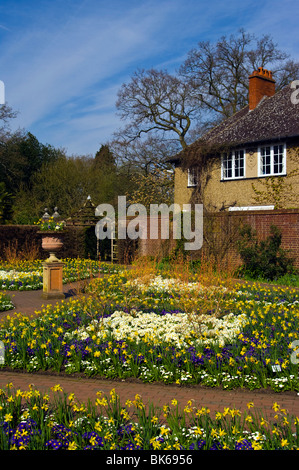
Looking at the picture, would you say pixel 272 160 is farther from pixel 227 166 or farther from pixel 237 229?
pixel 237 229

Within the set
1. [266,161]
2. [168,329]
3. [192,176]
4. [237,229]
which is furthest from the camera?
[192,176]

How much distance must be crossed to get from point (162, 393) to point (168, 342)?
4.40 feet

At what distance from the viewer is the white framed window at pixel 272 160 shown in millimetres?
20031

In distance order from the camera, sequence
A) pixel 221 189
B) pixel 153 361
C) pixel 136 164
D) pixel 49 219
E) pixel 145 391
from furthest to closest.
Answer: pixel 136 164 → pixel 221 189 → pixel 49 219 → pixel 153 361 → pixel 145 391

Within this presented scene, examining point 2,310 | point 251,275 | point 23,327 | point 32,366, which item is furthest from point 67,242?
point 32,366

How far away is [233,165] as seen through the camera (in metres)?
22.0

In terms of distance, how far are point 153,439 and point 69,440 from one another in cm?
75

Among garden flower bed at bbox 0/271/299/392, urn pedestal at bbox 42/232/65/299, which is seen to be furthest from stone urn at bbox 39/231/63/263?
garden flower bed at bbox 0/271/299/392

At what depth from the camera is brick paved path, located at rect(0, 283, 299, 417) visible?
482 centimetres

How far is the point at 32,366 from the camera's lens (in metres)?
6.18

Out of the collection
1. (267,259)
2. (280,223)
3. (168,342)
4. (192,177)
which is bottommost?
(168,342)

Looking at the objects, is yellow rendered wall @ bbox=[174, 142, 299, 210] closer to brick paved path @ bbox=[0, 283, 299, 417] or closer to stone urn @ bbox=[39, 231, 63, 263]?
→ stone urn @ bbox=[39, 231, 63, 263]

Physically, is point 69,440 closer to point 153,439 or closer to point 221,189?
point 153,439

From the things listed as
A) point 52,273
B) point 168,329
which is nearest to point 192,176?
point 52,273
